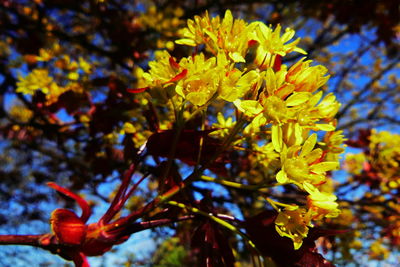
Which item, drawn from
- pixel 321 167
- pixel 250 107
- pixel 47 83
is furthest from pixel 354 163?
pixel 47 83

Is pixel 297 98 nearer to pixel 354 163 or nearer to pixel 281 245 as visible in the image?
pixel 281 245

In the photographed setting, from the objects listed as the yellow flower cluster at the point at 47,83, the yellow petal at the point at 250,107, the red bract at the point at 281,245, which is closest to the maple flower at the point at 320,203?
the red bract at the point at 281,245

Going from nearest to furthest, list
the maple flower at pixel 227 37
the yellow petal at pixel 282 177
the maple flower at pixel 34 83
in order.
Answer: the yellow petal at pixel 282 177, the maple flower at pixel 227 37, the maple flower at pixel 34 83

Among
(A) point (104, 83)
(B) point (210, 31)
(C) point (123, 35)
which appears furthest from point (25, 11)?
(B) point (210, 31)

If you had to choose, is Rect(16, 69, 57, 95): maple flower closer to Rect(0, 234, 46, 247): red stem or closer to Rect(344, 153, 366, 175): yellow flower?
Rect(0, 234, 46, 247): red stem

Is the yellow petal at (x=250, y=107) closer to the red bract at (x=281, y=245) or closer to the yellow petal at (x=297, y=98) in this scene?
the yellow petal at (x=297, y=98)

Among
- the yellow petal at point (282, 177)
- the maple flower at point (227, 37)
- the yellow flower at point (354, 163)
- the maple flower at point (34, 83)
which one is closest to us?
the yellow petal at point (282, 177)
